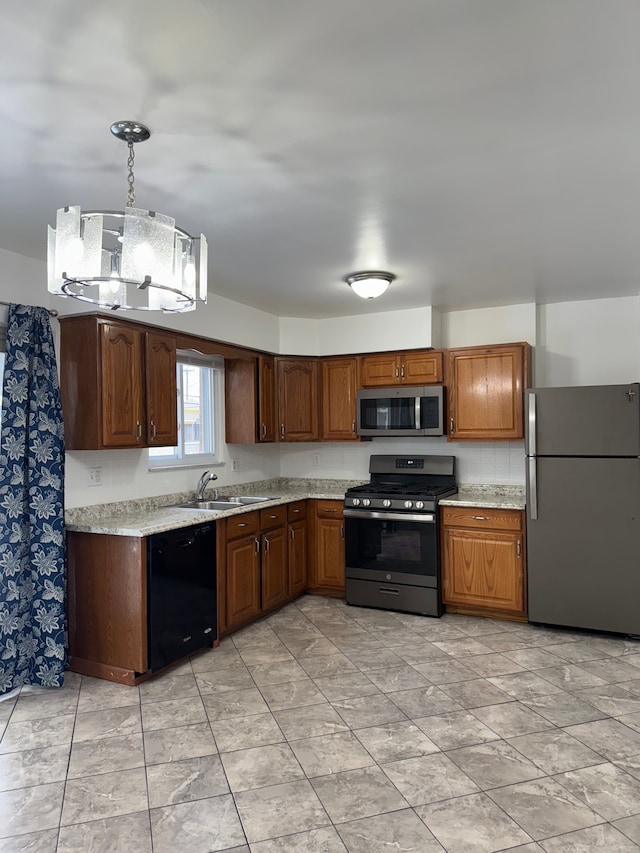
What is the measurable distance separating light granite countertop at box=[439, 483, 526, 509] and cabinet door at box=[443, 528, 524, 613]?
0.21m

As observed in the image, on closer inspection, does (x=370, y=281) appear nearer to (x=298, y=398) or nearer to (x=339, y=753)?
(x=298, y=398)

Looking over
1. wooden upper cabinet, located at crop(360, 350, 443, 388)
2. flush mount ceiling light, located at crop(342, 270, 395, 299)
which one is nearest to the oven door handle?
wooden upper cabinet, located at crop(360, 350, 443, 388)

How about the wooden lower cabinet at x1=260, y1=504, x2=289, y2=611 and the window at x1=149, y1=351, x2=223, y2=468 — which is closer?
the wooden lower cabinet at x1=260, y1=504, x2=289, y2=611

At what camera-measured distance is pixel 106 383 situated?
348cm

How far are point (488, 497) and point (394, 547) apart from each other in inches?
33.4

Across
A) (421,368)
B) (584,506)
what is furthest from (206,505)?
(584,506)

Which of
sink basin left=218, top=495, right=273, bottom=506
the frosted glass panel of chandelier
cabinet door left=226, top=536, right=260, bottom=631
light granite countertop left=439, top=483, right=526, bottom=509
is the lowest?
cabinet door left=226, top=536, right=260, bottom=631

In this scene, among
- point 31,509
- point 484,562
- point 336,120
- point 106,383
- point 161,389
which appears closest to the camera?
point 336,120

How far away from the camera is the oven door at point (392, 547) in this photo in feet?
14.7

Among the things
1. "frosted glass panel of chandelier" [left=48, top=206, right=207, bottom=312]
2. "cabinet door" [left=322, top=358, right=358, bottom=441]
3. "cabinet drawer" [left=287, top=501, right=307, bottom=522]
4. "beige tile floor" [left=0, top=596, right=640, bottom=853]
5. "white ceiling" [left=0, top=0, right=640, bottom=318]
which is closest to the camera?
"white ceiling" [left=0, top=0, right=640, bottom=318]

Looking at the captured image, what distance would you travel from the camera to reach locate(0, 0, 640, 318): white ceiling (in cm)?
149

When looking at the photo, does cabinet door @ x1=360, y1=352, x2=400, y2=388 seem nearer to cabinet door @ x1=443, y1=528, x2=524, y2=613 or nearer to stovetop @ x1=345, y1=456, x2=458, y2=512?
stovetop @ x1=345, y1=456, x2=458, y2=512

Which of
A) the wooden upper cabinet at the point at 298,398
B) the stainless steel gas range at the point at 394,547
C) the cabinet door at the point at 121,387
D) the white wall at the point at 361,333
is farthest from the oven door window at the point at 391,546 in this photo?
the cabinet door at the point at 121,387

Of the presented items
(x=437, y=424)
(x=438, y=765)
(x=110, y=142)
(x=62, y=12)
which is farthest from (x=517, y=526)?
(x=62, y=12)
